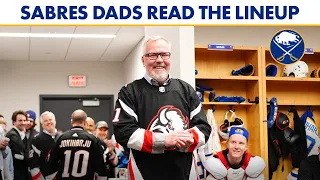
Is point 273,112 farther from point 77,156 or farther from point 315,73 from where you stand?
point 77,156

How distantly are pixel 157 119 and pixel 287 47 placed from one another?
8.84 ft

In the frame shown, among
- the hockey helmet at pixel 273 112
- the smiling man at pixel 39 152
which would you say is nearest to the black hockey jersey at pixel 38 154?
the smiling man at pixel 39 152

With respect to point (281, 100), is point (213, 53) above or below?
above

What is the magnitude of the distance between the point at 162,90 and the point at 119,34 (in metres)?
6.44

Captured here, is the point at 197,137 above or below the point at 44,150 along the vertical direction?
above

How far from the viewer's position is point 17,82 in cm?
1143

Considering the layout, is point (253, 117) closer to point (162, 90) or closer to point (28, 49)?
point (162, 90)

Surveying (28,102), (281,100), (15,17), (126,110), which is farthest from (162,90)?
(28,102)

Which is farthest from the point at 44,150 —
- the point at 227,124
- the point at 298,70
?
the point at 298,70

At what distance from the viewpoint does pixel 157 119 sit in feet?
8.52

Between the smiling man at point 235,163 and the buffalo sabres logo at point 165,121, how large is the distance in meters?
1.94

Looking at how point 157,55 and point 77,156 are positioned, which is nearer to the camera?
point 157,55

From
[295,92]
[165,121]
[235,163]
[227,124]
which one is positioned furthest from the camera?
[295,92]

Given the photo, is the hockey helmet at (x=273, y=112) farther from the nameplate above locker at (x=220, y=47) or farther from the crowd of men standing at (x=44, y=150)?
the crowd of men standing at (x=44, y=150)
